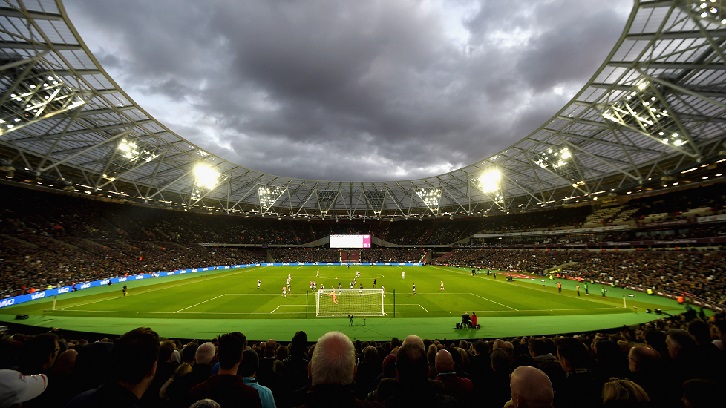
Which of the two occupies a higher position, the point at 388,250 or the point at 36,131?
the point at 36,131

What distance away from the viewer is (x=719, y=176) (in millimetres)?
36938

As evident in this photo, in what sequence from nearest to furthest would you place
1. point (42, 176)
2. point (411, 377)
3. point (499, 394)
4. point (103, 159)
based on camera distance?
point (411, 377) < point (499, 394) < point (42, 176) < point (103, 159)

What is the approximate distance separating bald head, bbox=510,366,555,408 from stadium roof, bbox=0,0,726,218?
2546cm

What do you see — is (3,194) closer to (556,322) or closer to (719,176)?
(556,322)

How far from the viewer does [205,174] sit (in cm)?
5138

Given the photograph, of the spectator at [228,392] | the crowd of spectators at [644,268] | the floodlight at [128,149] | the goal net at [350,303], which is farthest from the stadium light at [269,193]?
the spectator at [228,392]

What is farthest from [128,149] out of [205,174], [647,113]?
[647,113]

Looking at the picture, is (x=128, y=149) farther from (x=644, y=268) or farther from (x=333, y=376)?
(x=644, y=268)

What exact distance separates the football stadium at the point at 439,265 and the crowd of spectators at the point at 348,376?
0.13ft

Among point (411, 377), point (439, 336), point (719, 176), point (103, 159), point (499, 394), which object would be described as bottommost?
point (439, 336)

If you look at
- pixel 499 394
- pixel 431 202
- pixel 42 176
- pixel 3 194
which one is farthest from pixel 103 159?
pixel 431 202

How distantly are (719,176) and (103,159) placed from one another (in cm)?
7648

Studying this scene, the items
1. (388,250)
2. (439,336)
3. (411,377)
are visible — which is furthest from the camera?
(388,250)

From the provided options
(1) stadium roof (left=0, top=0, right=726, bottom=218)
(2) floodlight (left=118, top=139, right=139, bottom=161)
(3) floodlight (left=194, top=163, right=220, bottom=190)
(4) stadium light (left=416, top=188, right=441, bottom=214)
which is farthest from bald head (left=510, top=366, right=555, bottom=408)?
(4) stadium light (left=416, top=188, right=441, bottom=214)
